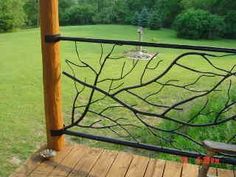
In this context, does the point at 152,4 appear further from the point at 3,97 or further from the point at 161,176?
the point at 161,176

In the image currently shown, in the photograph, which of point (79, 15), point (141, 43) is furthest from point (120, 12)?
point (141, 43)

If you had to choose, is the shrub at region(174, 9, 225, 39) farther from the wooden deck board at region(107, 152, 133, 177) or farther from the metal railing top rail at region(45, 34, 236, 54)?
the metal railing top rail at region(45, 34, 236, 54)

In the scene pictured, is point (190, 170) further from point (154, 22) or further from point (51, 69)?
point (154, 22)

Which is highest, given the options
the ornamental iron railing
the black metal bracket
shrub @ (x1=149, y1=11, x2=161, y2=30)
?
the black metal bracket

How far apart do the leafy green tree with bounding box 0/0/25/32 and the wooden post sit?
1272 cm

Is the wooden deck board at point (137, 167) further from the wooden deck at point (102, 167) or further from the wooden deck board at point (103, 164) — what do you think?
the wooden deck board at point (103, 164)

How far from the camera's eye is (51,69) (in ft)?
6.84

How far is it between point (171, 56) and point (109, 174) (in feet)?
22.7

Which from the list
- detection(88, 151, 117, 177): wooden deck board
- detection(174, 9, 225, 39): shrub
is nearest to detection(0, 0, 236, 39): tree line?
detection(174, 9, 225, 39): shrub

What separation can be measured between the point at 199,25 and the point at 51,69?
12.3m

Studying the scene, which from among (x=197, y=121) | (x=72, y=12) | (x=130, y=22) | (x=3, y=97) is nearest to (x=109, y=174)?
(x=197, y=121)

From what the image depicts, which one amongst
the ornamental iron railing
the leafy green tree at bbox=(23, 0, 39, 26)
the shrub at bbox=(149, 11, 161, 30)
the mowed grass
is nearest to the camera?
the ornamental iron railing

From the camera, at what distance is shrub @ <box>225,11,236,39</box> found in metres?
14.6

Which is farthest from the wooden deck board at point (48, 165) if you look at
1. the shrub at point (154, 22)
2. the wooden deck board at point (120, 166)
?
the shrub at point (154, 22)
